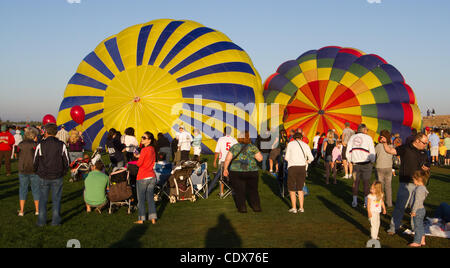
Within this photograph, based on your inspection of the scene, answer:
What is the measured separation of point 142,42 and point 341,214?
1210 cm

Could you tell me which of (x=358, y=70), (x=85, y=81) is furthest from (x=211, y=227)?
(x=358, y=70)

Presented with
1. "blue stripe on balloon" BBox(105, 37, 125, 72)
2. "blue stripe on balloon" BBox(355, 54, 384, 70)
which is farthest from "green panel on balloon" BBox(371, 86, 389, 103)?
"blue stripe on balloon" BBox(105, 37, 125, 72)

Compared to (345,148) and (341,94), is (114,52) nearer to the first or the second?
(345,148)

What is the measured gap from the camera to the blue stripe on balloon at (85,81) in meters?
17.7

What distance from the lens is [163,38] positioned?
1752 centimetres

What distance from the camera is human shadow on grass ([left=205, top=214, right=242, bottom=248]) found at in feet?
21.2

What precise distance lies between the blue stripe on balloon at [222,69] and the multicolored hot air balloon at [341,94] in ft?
12.6

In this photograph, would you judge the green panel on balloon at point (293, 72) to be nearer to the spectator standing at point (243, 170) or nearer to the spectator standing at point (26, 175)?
the spectator standing at point (243, 170)

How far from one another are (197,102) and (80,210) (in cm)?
879

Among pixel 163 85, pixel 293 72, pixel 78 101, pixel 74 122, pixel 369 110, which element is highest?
pixel 293 72

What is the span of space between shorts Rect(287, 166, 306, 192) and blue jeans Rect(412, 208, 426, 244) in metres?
2.64

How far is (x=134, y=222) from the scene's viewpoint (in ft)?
26.3
